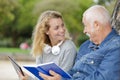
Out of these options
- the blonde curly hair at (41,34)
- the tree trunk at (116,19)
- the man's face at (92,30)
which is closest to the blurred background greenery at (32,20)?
the blonde curly hair at (41,34)

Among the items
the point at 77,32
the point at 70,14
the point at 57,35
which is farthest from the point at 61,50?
the point at 77,32

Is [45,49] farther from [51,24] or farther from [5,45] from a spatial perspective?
[5,45]

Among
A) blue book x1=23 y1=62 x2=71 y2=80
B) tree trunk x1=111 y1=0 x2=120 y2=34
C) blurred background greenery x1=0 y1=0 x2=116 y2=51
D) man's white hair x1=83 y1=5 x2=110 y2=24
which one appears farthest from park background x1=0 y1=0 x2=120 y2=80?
man's white hair x1=83 y1=5 x2=110 y2=24

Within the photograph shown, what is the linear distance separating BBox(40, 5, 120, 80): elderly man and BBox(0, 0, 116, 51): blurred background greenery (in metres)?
33.4

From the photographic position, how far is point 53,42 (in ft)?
14.1

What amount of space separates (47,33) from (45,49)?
0.50 feet

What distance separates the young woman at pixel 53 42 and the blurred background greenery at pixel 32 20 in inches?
1285

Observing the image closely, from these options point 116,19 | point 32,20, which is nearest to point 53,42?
point 116,19

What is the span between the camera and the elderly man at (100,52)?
133 inches

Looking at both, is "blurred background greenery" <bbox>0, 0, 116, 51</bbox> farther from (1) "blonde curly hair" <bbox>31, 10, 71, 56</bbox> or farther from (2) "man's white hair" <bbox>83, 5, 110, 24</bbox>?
(2) "man's white hair" <bbox>83, 5, 110, 24</bbox>

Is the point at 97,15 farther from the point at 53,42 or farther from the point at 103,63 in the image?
the point at 53,42

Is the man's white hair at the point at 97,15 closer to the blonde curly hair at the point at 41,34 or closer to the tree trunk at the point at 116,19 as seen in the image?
the tree trunk at the point at 116,19

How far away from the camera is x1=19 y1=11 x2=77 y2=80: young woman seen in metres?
4.18

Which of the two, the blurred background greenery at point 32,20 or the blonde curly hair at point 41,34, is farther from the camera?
Result: the blurred background greenery at point 32,20
